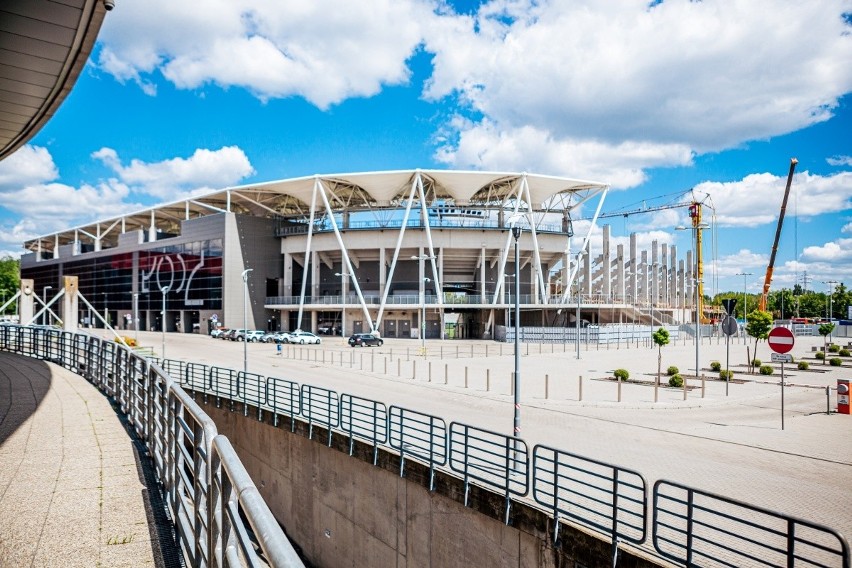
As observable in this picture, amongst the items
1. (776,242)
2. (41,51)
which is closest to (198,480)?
(41,51)

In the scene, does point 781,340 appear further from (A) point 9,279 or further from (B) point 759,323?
(A) point 9,279

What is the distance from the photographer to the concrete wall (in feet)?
30.7

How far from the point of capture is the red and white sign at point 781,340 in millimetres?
15938

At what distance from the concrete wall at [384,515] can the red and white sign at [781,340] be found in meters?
10.4

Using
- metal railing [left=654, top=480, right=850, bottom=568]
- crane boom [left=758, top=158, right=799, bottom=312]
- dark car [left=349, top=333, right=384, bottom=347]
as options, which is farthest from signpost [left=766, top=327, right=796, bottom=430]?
crane boom [left=758, top=158, right=799, bottom=312]

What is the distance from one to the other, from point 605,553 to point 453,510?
3.64 meters

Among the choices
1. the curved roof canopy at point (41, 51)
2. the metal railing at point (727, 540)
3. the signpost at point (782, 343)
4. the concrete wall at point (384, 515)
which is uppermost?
the curved roof canopy at point (41, 51)

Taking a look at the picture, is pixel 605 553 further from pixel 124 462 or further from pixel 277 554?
pixel 277 554

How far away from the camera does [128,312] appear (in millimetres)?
87500

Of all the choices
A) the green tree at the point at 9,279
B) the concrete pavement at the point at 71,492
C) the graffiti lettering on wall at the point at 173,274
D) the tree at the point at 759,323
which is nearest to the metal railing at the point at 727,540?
the concrete pavement at the point at 71,492

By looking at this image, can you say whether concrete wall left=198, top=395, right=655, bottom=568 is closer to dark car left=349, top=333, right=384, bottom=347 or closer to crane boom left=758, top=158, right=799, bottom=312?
dark car left=349, top=333, right=384, bottom=347

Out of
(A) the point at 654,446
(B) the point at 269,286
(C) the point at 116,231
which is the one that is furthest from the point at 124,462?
(C) the point at 116,231

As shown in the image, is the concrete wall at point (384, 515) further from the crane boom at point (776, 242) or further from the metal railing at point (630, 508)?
the crane boom at point (776, 242)

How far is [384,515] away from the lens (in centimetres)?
1295
